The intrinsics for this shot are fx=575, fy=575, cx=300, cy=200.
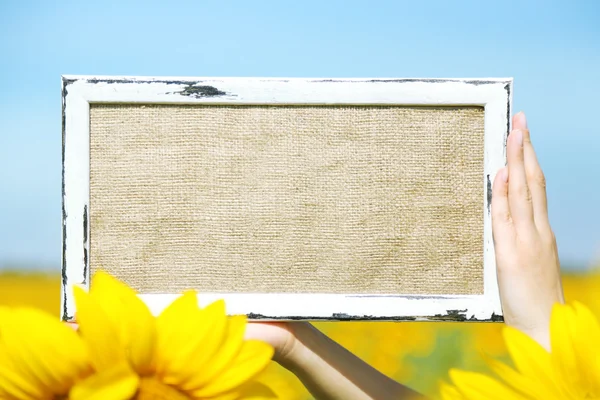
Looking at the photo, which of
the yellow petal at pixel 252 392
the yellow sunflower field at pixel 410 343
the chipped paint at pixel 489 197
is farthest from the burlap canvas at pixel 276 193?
the yellow sunflower field at pixel 410 343

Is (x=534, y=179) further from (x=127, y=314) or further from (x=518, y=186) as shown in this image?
(x=127, y=314)

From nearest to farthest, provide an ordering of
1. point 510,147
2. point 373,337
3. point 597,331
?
point 597,331 < point 510,147 < point 373,337

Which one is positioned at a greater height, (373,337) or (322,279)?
(322,279)

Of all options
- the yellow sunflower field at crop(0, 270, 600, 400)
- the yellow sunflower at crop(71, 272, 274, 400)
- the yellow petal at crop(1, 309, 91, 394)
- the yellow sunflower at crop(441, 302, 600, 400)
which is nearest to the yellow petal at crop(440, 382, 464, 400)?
the yellow sunflower at crop(441, 302, 600, 400)

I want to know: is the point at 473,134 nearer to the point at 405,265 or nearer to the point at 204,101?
the point at 405,265

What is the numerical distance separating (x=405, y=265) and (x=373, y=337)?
1.04 metres

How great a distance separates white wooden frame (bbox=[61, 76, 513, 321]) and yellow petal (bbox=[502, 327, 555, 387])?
0.41 m

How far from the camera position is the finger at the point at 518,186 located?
0.70 meters

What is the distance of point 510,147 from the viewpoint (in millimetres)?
726

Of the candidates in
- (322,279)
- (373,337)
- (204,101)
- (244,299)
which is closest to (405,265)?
(322,279)

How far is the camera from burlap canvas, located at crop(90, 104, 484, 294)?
2.44ft

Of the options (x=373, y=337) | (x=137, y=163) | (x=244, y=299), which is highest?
(x=137, y=163)

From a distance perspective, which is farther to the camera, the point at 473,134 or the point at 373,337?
the point at 373,337

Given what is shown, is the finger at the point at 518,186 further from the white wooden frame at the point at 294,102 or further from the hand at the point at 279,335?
the hand at the point at 279,335
